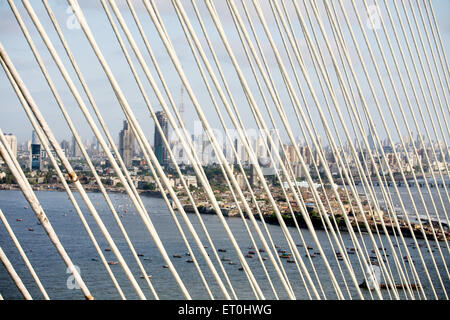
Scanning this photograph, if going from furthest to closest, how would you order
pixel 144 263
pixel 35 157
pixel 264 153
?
pixel 35 157, pixel 144 263, pixel 264 153

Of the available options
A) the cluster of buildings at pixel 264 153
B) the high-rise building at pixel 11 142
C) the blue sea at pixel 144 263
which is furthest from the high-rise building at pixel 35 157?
the blue sea at pixel 144 263

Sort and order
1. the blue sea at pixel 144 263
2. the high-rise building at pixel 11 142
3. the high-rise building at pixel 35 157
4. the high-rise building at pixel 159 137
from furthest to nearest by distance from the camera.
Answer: the high-rise building at pixel 35 157 → the blue sea at pixel 144 263 → the high-rise building at pixel 159 137 → the high-rise building at pixel 11 142

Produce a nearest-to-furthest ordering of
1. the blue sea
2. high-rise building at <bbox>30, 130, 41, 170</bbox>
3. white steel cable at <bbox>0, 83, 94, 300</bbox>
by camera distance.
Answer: white steel cable at <bbox>0, 83, 94, 300</bbox> → the blue sea → high-rise building at <bbox>30, 130, 41, 170</bbox>

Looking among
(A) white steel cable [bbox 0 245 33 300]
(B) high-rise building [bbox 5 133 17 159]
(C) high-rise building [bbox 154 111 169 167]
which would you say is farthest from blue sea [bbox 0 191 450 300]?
(A) white steel cable [bbox 0 245 33 300]

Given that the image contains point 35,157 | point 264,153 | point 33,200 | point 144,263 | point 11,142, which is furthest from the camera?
point 35,157

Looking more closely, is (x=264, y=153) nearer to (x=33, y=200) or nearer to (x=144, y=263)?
(x=33, y=200)

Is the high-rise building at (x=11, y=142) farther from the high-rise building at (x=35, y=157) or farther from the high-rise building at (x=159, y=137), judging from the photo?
the high-rise building at (x=159, y=137)

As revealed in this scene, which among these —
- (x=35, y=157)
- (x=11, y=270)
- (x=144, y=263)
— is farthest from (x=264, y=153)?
(x=35, y=157)

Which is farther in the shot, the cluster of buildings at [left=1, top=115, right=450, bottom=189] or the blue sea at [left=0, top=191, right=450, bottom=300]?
the blue sea at [left=0, top=191, right=450, bottom=300]

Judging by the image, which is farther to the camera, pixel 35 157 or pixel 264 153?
pixel 35 157

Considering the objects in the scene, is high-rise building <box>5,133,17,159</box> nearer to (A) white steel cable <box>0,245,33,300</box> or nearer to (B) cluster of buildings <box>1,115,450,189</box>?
(B) cluster of buildings <box>1,115,450,189</box>

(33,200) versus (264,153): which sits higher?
(33,200)
